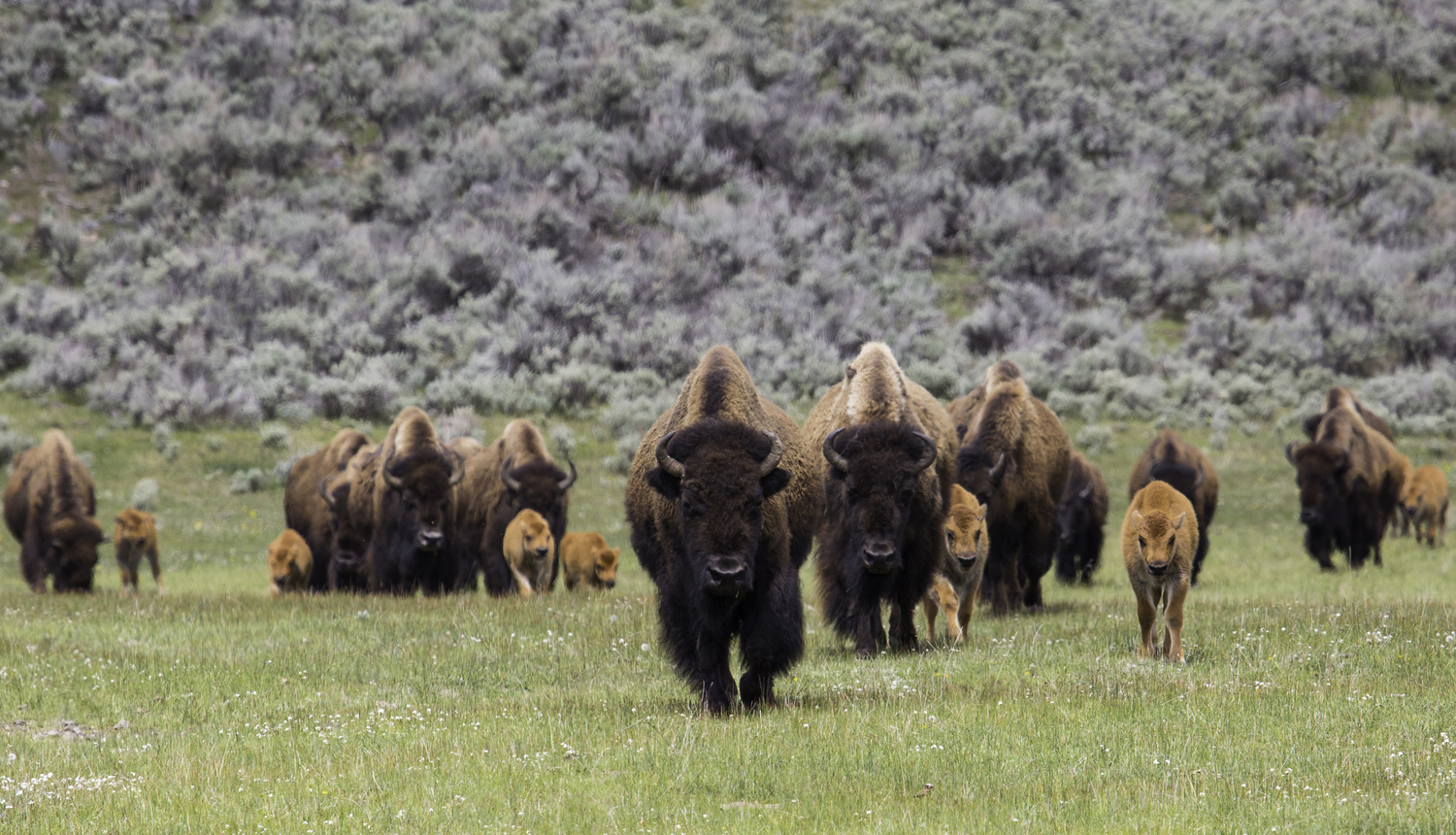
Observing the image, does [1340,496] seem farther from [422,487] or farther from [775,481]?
[775,481]

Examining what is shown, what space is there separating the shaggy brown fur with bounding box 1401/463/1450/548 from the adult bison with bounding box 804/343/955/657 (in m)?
13.2

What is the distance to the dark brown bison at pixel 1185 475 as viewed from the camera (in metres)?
17.2

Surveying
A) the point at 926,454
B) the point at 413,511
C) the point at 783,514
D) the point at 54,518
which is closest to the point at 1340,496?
the point at 926,454

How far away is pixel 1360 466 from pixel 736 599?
14.8 m

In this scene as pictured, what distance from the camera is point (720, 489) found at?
7426 mm

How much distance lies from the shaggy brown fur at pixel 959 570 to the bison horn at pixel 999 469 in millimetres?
1947

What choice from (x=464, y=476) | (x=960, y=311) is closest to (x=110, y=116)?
(x=960, y=311)

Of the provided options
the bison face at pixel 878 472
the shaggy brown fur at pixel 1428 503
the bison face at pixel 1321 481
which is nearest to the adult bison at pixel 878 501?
the bison face at pixel 878 472

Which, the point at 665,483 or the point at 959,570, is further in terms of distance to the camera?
the point at 959,570

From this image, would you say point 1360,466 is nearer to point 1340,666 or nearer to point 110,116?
point 1340,666

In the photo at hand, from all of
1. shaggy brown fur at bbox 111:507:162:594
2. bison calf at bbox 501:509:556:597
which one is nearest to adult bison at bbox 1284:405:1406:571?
bison calf at bbox 501:509:556:597

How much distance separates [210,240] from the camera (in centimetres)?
3978

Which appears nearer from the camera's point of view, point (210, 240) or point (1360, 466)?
point (1360, 466)

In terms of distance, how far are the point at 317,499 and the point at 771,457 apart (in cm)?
1337
